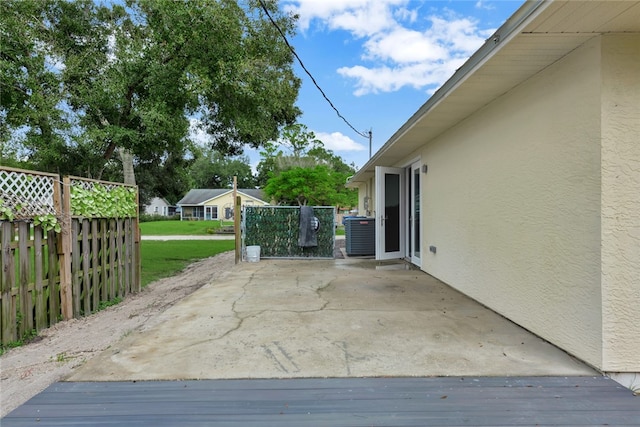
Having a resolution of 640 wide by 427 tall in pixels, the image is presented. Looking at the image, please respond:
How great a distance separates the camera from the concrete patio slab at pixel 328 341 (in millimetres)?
2631

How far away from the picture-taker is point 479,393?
7.53 feet

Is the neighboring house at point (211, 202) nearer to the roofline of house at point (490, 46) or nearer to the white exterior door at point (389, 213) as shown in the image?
the white exterior door at point (389, 213)

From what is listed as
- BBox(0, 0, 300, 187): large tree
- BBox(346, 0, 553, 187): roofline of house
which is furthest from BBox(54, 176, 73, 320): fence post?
BBox(346, 0, 553, 187): roofline of house

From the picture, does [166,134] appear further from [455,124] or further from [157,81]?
[455,124]

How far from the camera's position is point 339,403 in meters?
2.20

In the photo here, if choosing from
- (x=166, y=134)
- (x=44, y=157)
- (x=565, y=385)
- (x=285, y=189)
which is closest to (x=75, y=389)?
(x=565, y=385)

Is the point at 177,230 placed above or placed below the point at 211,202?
below

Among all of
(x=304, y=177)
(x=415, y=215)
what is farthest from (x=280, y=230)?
(x=304, y=177)

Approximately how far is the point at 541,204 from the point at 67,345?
4.91m

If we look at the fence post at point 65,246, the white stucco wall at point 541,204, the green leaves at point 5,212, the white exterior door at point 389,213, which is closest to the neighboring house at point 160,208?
the white exterior door at point 389,213

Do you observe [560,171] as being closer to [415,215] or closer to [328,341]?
[328,341]

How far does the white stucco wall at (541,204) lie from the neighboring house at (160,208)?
47.9 meters

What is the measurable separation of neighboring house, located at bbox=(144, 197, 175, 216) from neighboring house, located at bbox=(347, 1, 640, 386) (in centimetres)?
4830

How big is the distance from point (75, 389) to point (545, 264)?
3.88 meters
